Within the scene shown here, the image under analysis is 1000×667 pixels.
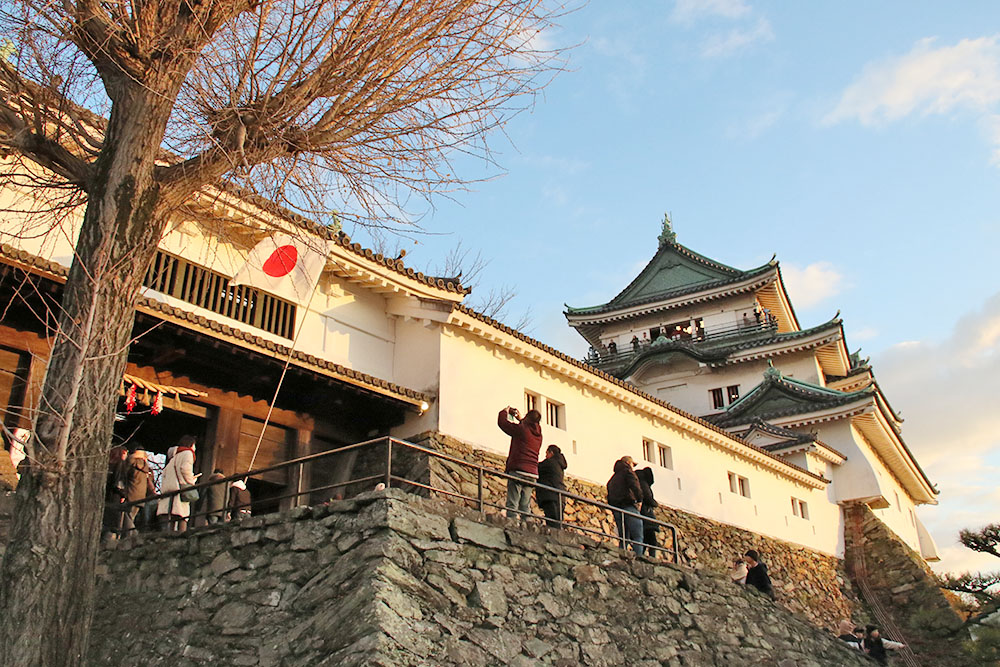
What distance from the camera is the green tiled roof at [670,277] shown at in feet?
116

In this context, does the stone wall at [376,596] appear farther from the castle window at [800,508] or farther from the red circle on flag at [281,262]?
the castle window at [800,508]

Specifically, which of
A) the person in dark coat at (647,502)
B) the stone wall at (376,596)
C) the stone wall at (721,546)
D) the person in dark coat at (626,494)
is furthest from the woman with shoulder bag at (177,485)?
the person in dark coat at (647,502)

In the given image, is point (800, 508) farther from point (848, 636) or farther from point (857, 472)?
point (848, 636)

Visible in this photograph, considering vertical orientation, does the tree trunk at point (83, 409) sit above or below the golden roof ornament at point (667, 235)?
below

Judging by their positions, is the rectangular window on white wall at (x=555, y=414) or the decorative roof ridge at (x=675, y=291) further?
the decorative roof ridge at (x=675, y=291)

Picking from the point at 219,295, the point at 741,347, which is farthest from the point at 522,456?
the point at 741,347

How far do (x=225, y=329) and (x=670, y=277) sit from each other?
2922cm

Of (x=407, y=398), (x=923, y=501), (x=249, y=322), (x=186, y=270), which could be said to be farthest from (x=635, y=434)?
(x=923, y=501)

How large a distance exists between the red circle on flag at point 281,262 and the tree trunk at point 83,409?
5863 millimetres

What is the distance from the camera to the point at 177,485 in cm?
920

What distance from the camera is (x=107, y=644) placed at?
8.11 metres

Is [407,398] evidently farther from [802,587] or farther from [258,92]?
[802,587]

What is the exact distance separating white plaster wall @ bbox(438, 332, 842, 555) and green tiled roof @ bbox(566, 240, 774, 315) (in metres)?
12.5

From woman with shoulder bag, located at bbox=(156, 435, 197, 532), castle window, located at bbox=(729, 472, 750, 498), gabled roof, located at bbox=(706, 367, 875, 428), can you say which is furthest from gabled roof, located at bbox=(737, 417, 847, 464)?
woman with shoulder bag, located at bbox=(156, 435, 197, 532)
